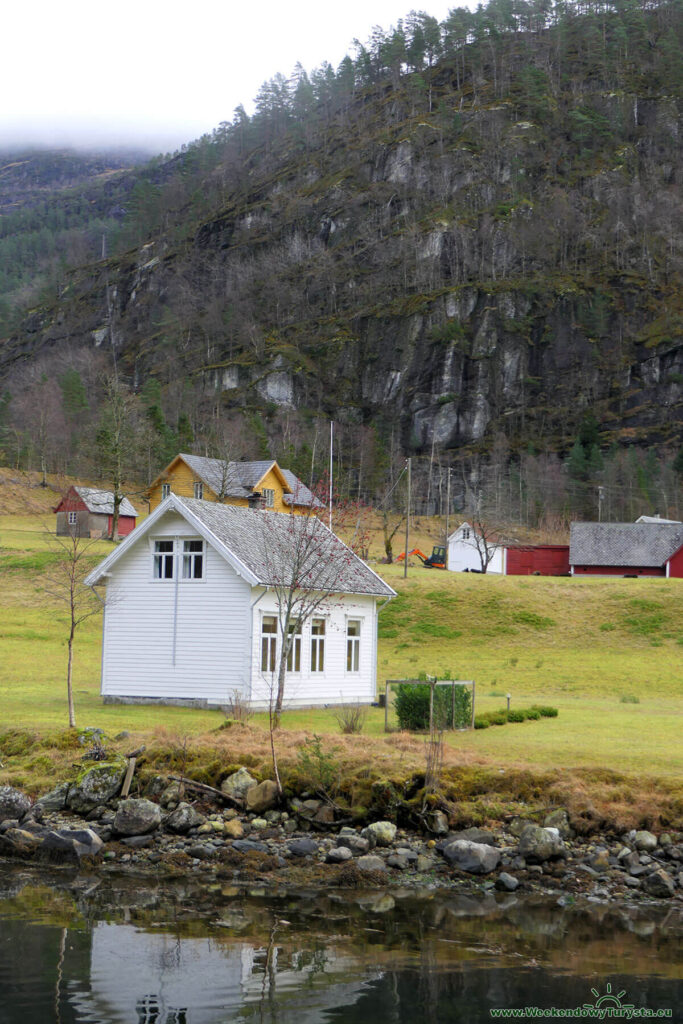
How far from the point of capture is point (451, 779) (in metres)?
20.3

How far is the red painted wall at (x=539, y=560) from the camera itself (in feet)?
264

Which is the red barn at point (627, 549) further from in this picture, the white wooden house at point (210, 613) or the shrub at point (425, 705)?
the shrub at point (425, 705)

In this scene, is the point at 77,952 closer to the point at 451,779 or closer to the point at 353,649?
the point at 451,779

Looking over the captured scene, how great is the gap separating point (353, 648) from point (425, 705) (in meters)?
8.97

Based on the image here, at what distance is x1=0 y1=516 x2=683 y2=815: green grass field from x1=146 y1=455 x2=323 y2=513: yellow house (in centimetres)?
1211

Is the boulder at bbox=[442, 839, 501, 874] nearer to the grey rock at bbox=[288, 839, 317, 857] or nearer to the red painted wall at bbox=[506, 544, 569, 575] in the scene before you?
the grey rock at bbox=[288, 839, 317, 857]

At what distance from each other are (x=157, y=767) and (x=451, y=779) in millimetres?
6668

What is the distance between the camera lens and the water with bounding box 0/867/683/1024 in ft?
41.0

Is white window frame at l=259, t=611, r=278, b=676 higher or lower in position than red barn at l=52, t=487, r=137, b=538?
lower

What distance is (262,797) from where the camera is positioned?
20812 millimetres

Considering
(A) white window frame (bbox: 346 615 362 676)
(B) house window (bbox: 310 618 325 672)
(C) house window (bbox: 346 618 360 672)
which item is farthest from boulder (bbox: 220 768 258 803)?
(C) house window (bbox: 346 618 360 672)

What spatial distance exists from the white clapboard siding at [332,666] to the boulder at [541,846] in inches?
520

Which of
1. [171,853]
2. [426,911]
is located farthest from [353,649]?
[426,911]

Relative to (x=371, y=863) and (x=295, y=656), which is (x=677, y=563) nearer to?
(x=295, y=656)
